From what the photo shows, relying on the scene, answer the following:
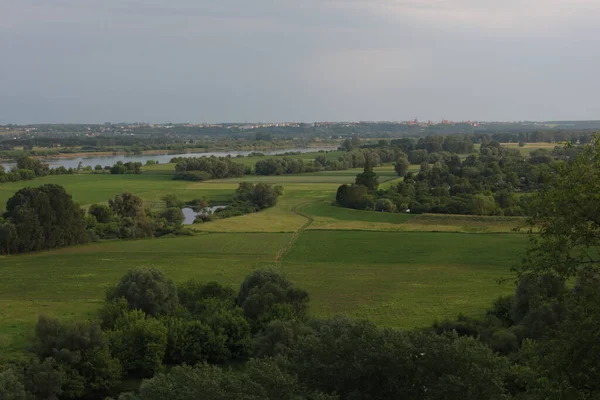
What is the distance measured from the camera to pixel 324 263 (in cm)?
3856

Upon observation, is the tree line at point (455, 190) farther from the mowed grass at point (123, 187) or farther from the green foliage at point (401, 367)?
the green foliage at point (401, 367)

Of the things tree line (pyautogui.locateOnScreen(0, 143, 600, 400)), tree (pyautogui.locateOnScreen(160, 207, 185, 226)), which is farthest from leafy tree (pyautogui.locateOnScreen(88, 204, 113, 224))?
tree line (pyautogui.locateOnScreen(0, 143, 600, 400))

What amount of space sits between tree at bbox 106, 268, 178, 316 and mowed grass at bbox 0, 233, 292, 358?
2740mm

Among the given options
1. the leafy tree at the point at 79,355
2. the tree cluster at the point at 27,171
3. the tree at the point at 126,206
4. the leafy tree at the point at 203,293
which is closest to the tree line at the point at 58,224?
the tree at the point at 126,206

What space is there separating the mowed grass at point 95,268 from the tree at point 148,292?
2.74 m

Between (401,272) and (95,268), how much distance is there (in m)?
18.8

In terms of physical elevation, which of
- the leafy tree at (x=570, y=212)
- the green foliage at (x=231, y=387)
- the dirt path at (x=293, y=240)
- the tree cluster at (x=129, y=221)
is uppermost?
the leafy tree at (x=570, y=212)

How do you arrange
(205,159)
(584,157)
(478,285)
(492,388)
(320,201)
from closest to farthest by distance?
(584,157) → (492,388) → (478,285) → (320,201) → (205,159)

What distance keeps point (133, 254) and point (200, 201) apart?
29.9m

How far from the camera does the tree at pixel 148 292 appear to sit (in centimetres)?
2480

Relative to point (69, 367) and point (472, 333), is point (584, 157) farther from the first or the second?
point (69, 367)

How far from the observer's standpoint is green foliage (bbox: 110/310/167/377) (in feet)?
67.8

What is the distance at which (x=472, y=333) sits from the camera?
23016 millimetres

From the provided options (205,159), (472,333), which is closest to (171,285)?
(472,333)
